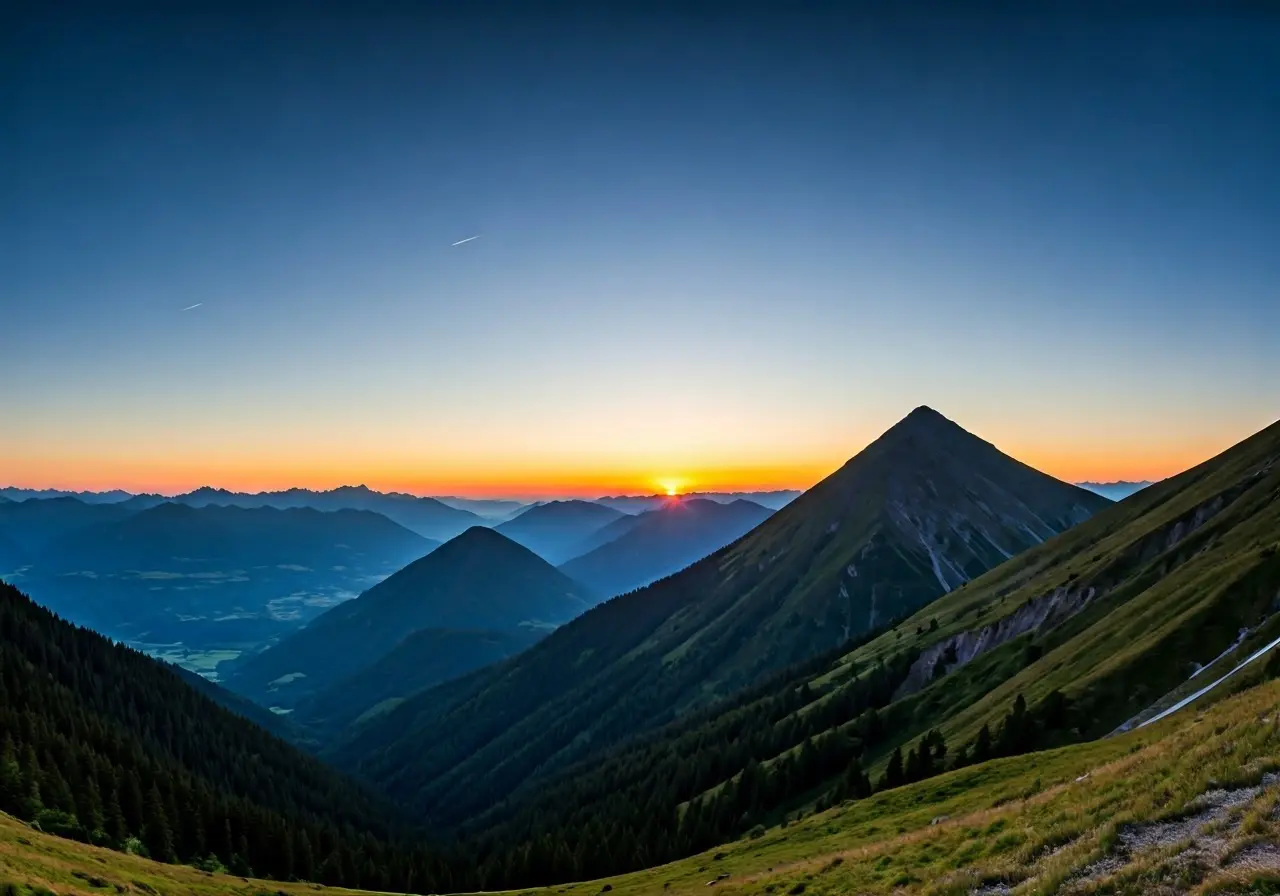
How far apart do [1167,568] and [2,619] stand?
237292 mm

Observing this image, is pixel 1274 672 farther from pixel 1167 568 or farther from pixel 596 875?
pixel 596 875

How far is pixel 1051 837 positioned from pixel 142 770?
425 ft

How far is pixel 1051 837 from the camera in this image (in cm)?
2814

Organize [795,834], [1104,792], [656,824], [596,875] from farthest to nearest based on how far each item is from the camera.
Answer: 1. [656,824]
2. [596,875]
3. [795,834]
4. [1104,792]

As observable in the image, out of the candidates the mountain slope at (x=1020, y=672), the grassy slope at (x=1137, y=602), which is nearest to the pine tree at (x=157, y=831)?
the mountain slope at (x=1020, y=672)

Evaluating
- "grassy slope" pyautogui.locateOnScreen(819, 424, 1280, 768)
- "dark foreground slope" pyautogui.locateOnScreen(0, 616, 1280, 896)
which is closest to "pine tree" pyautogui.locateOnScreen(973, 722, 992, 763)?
"grassy slope" pyautogui.locateOnScreen(819, 424, 1280, 768)

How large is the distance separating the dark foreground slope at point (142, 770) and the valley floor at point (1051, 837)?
112 feet

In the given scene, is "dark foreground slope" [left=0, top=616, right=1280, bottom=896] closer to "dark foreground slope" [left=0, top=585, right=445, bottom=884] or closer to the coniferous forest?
the coniferous forest

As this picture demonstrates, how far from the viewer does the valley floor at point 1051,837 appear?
856 inches

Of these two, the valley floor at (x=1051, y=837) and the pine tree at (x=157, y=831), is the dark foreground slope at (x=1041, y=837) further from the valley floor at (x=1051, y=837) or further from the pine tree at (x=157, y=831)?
the pine tree at (x=157, y=831)

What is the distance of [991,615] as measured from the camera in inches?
5989

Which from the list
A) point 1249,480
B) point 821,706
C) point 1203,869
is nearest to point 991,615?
point 821,706

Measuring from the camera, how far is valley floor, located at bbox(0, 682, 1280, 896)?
856 inches

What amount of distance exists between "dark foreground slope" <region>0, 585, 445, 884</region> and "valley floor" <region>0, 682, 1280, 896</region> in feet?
112
